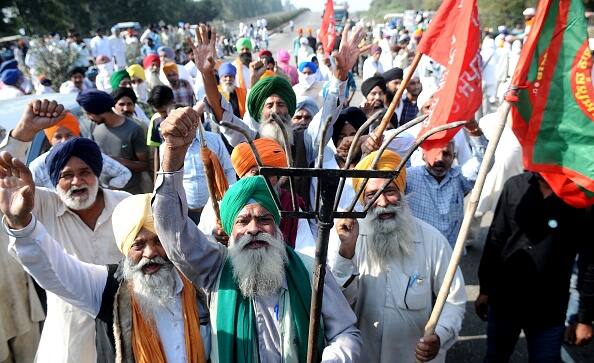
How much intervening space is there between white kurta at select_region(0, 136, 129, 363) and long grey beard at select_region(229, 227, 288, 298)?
35.8 inches

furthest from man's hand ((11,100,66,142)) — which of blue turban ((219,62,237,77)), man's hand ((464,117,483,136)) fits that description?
blue turban ((219,62,237,77))

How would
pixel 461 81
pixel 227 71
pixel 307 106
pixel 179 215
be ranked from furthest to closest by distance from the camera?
1. pixel 227 71
2. pixel 307 106
3. pixel 461 81
4. pixel 179 215

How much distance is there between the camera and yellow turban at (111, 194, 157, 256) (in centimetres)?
212

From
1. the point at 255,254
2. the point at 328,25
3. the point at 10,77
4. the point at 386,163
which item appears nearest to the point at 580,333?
the point at 386,163

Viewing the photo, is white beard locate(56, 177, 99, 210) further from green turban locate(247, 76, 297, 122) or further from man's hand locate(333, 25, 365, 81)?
green turban locate(247, 76, 297, 122)

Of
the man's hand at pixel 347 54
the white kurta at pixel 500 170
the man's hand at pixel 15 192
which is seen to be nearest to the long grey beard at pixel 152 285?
the man's hand at pixel 15 192

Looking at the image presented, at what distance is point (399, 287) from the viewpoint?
2410 mm

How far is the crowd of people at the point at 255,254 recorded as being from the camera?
195 centimetres

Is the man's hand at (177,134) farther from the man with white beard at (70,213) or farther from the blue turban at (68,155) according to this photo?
the blue turban at (68,155)

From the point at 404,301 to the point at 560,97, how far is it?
120cm

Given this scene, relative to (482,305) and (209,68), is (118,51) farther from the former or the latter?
(482,305)

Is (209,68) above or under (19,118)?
above

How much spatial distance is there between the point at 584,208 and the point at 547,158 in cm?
40

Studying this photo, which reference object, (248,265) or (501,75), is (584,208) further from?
(501,75)
